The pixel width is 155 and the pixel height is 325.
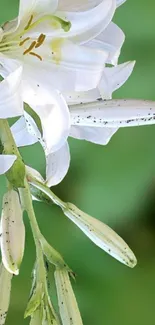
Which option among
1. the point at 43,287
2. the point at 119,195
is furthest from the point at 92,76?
the point at 119,195

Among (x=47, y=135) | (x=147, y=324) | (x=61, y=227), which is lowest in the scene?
(x=147, y=324)

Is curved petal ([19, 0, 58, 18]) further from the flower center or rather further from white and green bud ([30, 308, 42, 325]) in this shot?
white and green bud ([30, 308, 42, 325])

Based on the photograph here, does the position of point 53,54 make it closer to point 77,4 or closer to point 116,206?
point 77,4

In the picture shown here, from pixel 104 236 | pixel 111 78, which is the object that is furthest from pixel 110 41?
pixel 104 236

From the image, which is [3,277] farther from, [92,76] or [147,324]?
[147,324]

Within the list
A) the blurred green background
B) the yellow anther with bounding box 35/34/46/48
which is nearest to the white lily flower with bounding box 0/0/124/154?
the yellow anther with bounding box 35/34/46/48

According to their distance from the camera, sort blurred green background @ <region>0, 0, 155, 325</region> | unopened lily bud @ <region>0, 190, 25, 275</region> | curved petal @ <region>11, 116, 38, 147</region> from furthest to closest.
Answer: blurred green background @ <region>0, 0, 155, 325</region>, curved petal @ <region>11, 116, 38, 147</region>, unopened lily bud @ <region>0, 190, 25, 275</region>
